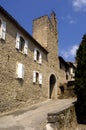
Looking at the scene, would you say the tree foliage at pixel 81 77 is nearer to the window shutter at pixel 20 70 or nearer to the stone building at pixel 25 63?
the window shutter at pixel 20 70

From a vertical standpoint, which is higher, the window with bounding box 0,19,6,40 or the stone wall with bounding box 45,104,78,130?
the window with bounding box 0,19,6,40

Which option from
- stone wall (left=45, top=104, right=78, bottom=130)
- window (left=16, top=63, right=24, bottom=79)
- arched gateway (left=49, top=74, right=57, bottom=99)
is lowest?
stone wall (left=45, top=104, right=78, bottom=130)

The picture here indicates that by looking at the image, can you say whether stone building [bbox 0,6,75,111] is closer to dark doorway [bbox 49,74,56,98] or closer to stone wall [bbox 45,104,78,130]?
dark doorway [bbox 49,74,56,98]

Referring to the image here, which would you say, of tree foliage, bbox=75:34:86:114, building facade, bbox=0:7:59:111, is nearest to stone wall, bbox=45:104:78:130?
tree foliage, bbox=75:34:86:114

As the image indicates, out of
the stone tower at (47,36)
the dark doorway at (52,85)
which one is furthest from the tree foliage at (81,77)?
the dark doorway at (52,85)

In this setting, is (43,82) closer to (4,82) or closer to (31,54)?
(31,54)

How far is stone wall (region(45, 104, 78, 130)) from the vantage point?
24.9ft

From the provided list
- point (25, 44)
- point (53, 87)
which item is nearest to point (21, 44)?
point (25, 44)

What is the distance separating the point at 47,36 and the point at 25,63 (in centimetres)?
644

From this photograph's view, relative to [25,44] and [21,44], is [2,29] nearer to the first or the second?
[21,44]

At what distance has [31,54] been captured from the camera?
15805 mm

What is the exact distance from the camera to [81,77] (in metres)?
11.8

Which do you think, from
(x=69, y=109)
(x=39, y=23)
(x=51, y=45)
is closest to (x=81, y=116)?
(x=69, y=109)

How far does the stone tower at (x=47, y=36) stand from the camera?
20.0m
